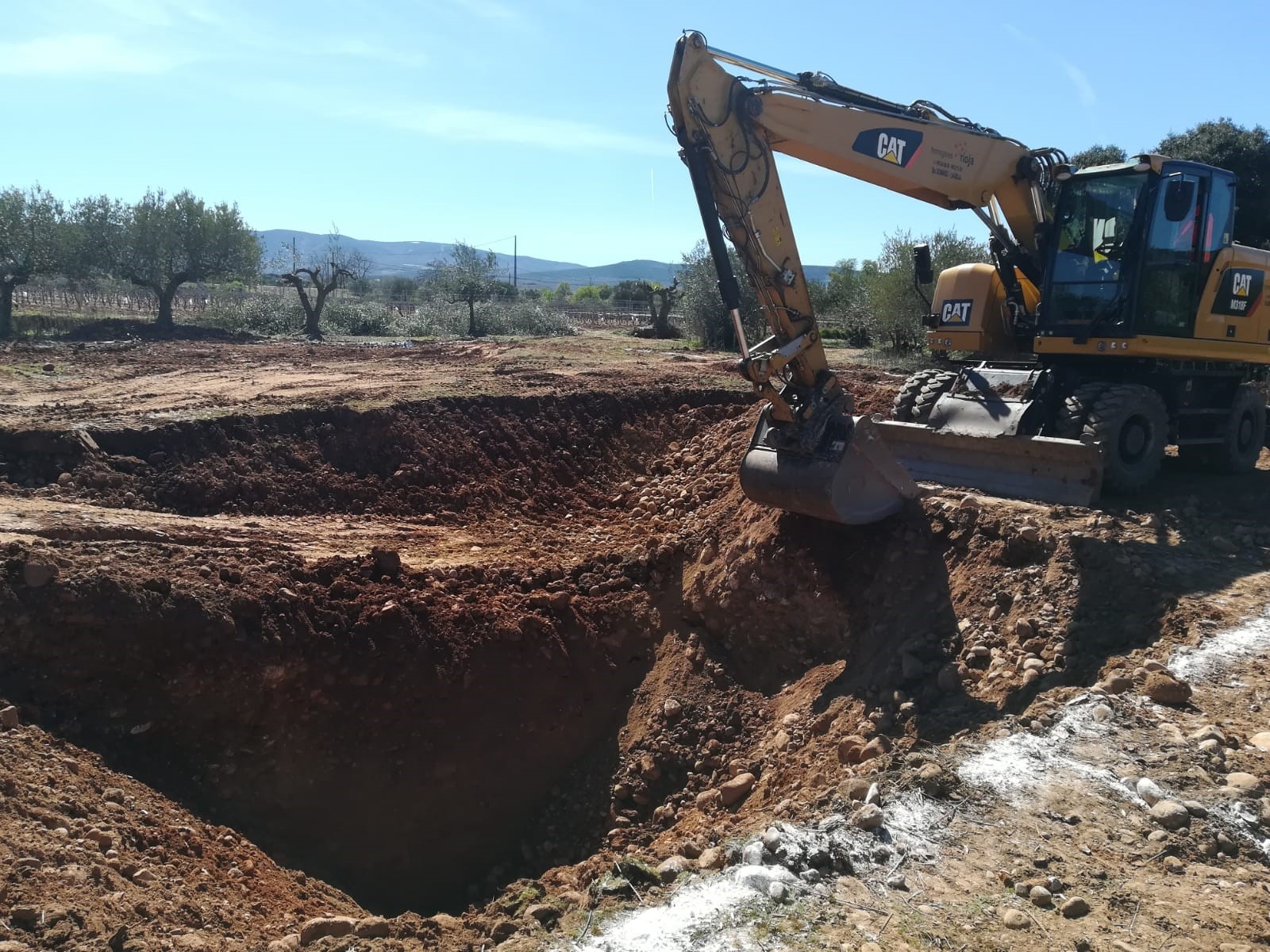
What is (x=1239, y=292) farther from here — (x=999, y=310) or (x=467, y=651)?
(x=467, y=651)

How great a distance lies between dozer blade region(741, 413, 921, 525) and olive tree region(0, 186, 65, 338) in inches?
1055

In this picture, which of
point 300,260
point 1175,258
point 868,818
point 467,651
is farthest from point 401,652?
point 300,260

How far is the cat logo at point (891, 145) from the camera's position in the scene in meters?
7.36

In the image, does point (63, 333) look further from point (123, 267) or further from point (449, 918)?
point (449, 918)

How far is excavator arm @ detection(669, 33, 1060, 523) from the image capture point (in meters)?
6.66

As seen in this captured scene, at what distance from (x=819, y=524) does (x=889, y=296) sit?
17.7 metres

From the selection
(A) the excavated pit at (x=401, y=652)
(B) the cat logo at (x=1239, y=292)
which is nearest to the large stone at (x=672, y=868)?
(A) the excavated pit at (x=401, y=652)

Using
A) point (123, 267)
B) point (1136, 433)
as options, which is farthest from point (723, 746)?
point (123, 267)

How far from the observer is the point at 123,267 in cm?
3088

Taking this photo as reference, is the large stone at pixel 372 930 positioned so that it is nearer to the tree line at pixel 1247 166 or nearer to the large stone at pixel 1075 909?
the large stone at pixel 1075 909

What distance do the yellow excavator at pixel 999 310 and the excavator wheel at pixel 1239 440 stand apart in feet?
0.09

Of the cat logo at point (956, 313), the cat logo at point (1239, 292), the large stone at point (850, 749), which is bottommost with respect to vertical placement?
the large stone at point (850, 749)

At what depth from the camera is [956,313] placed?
924 cm

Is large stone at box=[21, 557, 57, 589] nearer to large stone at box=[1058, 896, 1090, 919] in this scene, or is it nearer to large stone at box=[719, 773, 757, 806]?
large stone at box=[719, 773, 757, 806]
